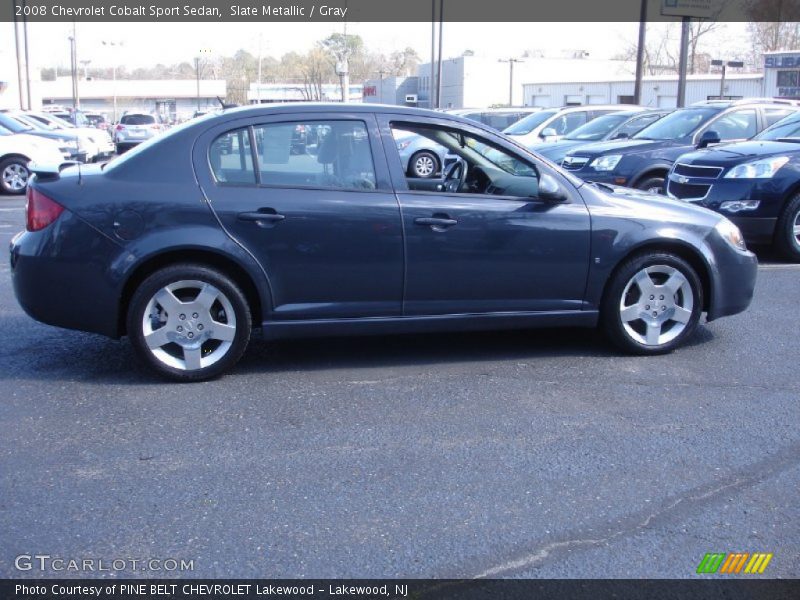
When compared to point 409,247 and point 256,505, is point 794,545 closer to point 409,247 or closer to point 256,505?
point 256,505

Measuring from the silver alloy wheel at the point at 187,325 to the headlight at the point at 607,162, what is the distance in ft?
25.2

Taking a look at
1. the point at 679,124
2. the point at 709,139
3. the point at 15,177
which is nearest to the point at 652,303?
the point at 709,139

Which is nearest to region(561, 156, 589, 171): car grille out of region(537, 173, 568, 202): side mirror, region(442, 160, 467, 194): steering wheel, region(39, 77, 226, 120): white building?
region(442, 160, 467, 194): steering wheel

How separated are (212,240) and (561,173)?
2.28 metres

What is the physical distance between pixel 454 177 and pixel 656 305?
1.62 metres

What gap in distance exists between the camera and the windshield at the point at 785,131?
408 inches

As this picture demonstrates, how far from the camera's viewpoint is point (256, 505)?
12.3 ft

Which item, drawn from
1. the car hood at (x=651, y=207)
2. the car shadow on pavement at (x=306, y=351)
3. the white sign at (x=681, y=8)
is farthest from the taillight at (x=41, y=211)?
the white sign at (x=681, y=8)

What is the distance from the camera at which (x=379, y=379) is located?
17.9 ft

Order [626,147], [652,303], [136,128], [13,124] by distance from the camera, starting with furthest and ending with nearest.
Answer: [136,128] < [13,124] < [626,147] < [652,303]

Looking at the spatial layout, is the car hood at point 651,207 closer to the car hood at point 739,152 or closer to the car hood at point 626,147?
the car hood at point 739,152

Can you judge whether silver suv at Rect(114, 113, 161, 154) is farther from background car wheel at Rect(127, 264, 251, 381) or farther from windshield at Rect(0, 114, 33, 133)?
background car wheel at Rect(127, 264, 251, 381)

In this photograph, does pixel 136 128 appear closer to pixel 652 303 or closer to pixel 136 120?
pixel 136 120

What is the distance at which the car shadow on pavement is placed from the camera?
5.60 meters
